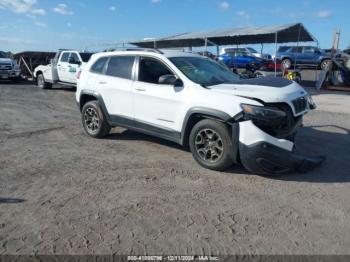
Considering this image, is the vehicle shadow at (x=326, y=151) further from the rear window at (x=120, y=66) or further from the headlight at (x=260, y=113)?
the rear window at (x=120, y=66)

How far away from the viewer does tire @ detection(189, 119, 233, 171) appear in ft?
17.7

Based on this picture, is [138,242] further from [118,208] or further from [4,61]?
[4,61]

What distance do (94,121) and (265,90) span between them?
385 centimetres

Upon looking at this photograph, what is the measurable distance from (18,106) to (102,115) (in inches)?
250

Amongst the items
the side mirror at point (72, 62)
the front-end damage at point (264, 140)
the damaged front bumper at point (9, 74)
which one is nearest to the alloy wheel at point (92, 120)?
the front-end damage at point (264, 140)

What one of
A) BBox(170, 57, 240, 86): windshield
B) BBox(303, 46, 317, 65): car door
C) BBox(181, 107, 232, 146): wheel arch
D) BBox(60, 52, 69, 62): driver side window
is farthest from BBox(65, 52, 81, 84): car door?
BBox(303, 46, 317, 65): car door

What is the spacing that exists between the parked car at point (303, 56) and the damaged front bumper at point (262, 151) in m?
23.1

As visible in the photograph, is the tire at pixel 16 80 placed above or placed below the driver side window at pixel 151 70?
below

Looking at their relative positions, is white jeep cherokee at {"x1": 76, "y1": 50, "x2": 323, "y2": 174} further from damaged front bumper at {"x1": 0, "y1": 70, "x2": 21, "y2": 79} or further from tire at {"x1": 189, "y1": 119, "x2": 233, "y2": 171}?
damaged front bumper at {"x1": 0, "y1": 70, "x2": 21, "y2": 79}

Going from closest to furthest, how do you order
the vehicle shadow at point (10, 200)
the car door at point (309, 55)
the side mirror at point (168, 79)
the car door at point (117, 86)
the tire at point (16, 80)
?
the vehicle shadow at point (10, 200) < the side mirror at point (168, 79) < the car door at point (117, 86) < the tire at point (16, 80) < the car door at point (309, 55)

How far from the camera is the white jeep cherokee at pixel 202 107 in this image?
16.8 ft

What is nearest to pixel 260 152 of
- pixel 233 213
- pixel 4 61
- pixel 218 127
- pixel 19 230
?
pixel 218 127

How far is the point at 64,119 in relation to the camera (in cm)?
1016

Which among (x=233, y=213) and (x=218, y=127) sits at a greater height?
(x=218, y=127)
